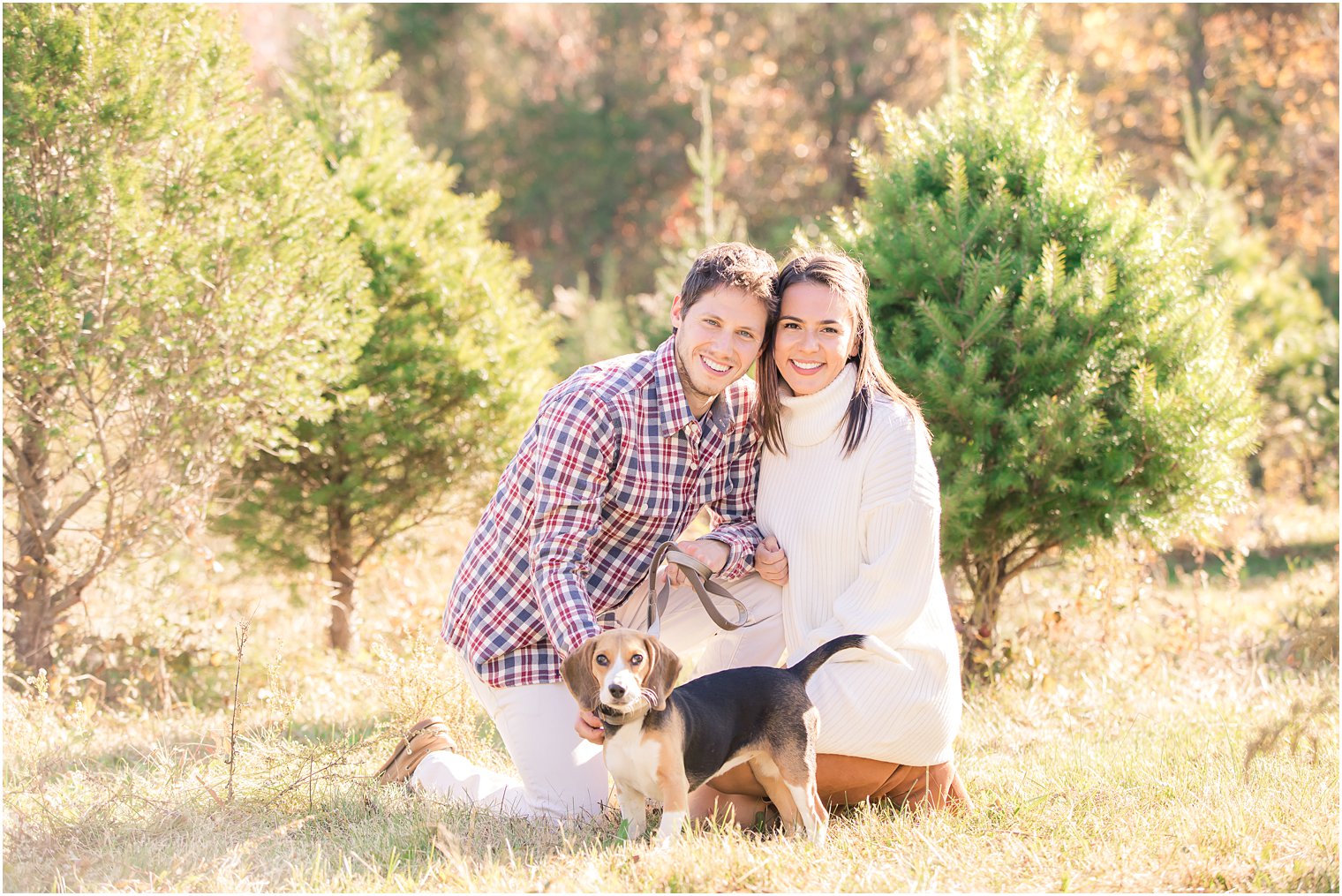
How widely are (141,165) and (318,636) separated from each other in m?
3.45

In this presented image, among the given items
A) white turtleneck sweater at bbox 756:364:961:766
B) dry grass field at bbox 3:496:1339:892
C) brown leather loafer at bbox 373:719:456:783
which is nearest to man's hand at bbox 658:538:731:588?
white turtleneck sweater at bbox 756:364:961:766

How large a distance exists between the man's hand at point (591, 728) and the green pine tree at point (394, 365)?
3353 mm

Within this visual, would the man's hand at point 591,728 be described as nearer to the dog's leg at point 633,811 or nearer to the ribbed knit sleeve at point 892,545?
the dog's leg at point 633,811

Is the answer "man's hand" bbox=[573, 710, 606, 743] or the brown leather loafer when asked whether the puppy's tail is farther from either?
the brown leather loafer

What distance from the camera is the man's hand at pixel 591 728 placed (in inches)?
132

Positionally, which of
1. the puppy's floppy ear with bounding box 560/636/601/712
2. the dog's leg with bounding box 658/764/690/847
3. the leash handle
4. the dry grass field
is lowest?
the dry grass field

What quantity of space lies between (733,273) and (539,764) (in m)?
1.80

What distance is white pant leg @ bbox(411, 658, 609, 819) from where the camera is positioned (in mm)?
3973

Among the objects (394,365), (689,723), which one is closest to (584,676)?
(689,723)

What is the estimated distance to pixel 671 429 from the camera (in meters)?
3.93

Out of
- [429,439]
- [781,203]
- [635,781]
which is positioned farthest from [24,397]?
[781,203]

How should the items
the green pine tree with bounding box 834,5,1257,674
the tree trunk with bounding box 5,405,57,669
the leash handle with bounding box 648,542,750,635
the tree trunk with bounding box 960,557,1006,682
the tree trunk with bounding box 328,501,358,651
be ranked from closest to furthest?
1. the leash handle with bounding box 648,542,750,635
2. the green pine tree with bounding box 834,5,1257,674
3. the tree trunk with bounding box 5,405,57,669
4. the tree trunk with bounding box 960,557,1006,682
5. the tree trunk with bounding box 328,501,358,651

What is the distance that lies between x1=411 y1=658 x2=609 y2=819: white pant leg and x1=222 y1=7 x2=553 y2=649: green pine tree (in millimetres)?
2538

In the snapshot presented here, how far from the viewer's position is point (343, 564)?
22.8ft
